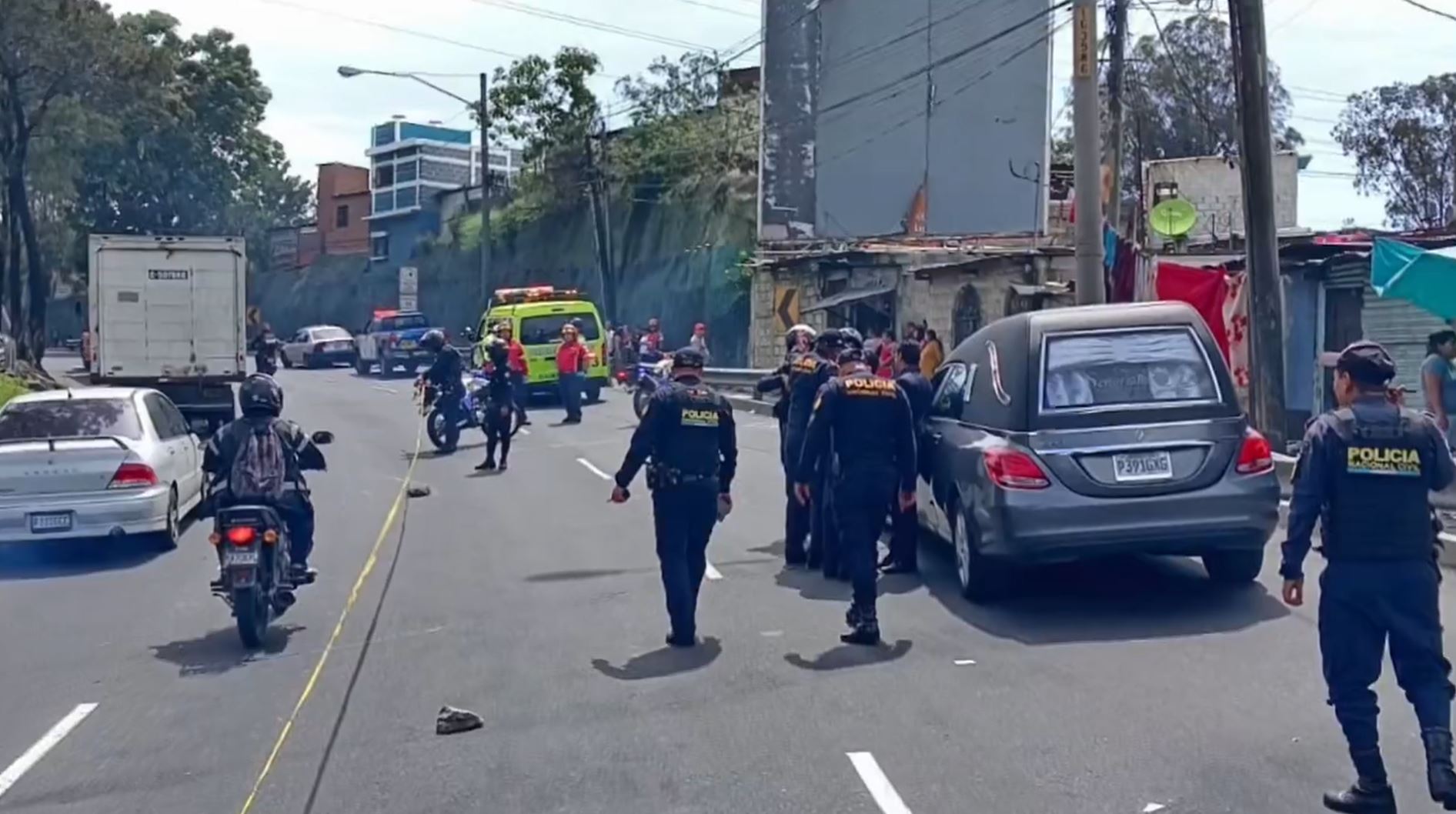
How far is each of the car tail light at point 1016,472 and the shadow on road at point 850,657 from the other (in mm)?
1152

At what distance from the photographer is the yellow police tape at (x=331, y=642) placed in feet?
24.9

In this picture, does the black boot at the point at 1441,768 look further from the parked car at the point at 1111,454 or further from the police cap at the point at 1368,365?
the parked car at the point at 1111,454

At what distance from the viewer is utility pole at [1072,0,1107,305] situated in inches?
767

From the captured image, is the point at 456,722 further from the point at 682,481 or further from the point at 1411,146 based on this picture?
the point at 1411,146

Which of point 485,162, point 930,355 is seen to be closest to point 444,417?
point 930,355

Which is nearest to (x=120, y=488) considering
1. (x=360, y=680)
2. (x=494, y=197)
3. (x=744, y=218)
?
(x=360, y=680)

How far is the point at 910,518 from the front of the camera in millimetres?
12117

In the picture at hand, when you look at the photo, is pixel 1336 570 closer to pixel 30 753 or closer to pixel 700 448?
pixel 700 448

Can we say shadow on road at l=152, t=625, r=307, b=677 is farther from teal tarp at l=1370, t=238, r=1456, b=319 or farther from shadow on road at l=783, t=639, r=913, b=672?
teal tarp at l=1370, t=238, r=1456, b=319

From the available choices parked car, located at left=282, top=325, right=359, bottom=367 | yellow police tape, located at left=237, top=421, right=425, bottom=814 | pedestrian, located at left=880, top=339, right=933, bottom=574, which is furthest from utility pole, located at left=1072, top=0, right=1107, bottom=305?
parked car, located at left=282, top=325, right=359, bottom=367

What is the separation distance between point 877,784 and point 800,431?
17.2 feet

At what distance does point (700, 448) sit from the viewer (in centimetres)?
1026

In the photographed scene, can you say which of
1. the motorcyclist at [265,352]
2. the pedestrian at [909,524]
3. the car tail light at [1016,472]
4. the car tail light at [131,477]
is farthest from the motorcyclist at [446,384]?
the car tail light at [1016,472]

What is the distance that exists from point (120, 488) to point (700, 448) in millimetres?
6349
